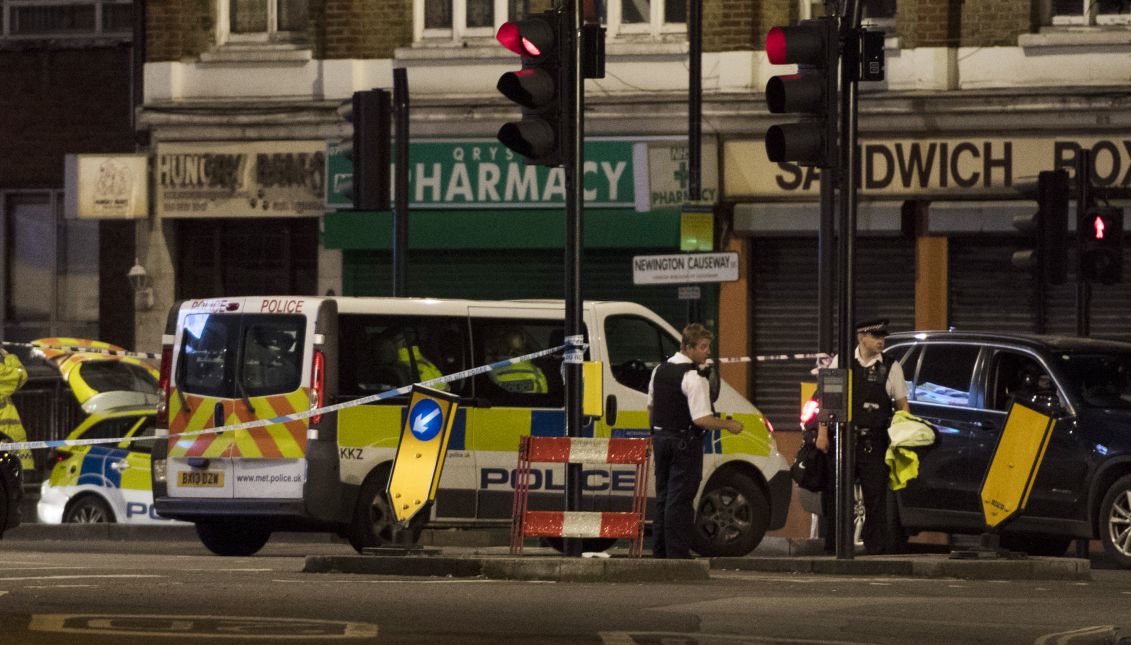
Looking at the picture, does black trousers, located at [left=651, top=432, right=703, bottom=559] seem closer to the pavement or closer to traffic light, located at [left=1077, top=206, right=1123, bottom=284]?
the pavement

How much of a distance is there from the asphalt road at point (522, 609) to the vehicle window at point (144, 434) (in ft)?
20.1

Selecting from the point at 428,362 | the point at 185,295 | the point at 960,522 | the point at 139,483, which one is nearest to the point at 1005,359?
the point at 960,522

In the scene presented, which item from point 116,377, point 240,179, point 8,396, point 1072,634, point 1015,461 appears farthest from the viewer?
point 240,179

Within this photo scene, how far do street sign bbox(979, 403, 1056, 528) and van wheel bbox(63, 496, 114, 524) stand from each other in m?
8.81

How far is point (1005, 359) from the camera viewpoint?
18.4m

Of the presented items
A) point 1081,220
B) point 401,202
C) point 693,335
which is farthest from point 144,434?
point 1081,220

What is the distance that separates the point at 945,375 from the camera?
730 inches

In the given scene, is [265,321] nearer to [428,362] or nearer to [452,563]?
[428,362]

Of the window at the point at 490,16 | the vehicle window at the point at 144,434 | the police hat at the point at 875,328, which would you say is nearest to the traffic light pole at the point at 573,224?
the police hat at the point at 875,328

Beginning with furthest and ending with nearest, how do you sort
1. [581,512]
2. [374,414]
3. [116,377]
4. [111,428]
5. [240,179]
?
[240,179]
[116,377]
[111,428]
[374,414]
[581,512]

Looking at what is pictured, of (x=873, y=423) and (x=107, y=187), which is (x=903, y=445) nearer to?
(x=873, y=423)

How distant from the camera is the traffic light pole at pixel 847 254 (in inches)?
628

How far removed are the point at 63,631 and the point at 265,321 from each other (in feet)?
22.0

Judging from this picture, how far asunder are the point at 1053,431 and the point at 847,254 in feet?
9.18
